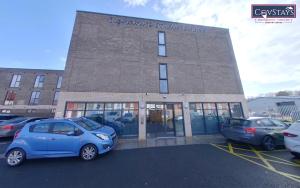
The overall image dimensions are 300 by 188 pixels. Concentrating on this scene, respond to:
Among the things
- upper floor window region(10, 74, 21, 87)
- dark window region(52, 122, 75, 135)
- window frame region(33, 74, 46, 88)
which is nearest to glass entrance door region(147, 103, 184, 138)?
dark window region(52, 122, 75, 135)

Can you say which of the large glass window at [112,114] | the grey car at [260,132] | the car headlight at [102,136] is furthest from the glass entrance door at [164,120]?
the car headlight at [102,136]

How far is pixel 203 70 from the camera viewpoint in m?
12.1

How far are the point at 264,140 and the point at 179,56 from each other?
327 inches

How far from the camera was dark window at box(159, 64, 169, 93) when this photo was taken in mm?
11125

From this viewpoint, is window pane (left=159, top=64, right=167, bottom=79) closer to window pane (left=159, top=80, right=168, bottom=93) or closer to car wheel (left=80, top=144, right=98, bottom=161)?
window pane (left=159, top=80, right=168, bottom=93)

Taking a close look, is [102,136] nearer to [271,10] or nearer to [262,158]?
[262,158]

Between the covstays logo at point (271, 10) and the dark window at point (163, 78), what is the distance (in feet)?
23.2

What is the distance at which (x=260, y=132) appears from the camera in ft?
21.5

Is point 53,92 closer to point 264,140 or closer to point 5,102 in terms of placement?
point 5,102

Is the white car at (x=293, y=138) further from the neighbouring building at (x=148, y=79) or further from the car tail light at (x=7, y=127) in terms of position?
the car tail light at (x=7, y=127)

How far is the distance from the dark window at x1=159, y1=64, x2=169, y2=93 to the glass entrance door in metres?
1.23

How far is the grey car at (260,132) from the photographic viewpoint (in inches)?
256

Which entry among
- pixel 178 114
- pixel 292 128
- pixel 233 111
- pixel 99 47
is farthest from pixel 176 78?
pixel 292 128

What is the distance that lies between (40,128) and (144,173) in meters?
4.53
